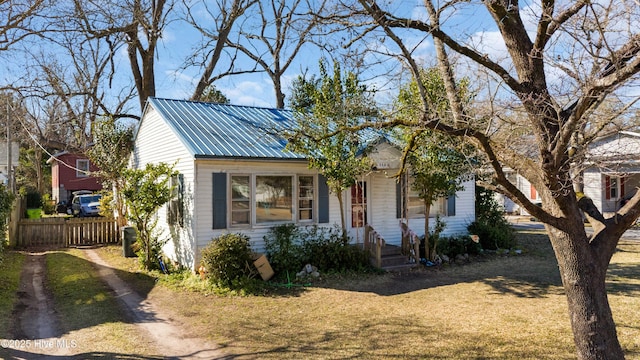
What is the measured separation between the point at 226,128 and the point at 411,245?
6224mm

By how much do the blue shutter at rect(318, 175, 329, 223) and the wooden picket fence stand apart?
9310 millimetres

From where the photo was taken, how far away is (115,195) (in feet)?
56.6

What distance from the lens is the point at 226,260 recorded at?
32.2 ft

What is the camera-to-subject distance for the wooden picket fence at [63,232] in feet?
52.5

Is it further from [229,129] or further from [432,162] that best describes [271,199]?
[432,162]

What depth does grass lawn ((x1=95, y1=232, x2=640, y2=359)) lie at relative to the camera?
618 centimetres

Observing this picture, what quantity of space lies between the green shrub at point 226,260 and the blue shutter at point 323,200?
8.77ft

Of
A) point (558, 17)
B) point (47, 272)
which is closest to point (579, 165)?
point (558, 17)

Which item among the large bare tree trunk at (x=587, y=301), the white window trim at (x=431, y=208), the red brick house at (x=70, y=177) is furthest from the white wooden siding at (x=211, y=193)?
the red brick house at (x=70, y=177)

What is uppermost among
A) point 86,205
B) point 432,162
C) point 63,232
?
point 432,162

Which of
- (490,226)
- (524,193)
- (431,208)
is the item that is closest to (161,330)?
(431,208)

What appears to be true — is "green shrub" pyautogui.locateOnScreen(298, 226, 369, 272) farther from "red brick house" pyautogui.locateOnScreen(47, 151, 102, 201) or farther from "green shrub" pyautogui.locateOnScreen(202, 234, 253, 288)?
"red brick house" pyautogui.locateOnScreen(47, 151, 102, 201)

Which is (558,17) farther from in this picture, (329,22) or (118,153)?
(118,153)

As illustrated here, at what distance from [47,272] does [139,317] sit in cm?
569
